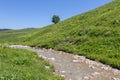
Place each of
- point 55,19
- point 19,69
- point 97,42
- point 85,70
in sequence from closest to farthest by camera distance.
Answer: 1. point 19,69
2. point 85,70
3. point 97,42
4. point 55,19

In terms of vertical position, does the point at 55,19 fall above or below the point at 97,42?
above

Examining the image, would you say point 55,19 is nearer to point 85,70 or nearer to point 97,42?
point 97,42

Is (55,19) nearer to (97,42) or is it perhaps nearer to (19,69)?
(97,42)

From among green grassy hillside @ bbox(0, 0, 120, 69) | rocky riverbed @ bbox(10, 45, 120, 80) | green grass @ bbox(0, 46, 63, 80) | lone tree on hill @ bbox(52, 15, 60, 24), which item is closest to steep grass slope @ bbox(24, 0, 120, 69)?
green grassy hillside @ bbox(0, 0, 120, 69)

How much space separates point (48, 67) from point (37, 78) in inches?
162

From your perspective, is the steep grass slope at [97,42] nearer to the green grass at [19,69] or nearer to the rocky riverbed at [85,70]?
the rocky riverbed at [85,70]

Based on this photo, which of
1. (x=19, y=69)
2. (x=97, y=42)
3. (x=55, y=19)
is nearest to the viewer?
(x=19, y=69)

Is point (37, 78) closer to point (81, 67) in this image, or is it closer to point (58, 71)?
point (58, 71)

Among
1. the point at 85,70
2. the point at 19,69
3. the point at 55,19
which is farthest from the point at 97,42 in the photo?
the point at 55,19

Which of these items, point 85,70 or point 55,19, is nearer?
point 85,70

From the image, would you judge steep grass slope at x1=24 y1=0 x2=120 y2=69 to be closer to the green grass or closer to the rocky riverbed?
the rocky riverbed

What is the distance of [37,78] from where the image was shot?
13305 millimetres

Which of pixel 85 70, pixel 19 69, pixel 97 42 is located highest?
pixel 97 42

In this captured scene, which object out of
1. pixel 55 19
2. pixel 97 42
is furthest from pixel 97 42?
pixel 55 19
